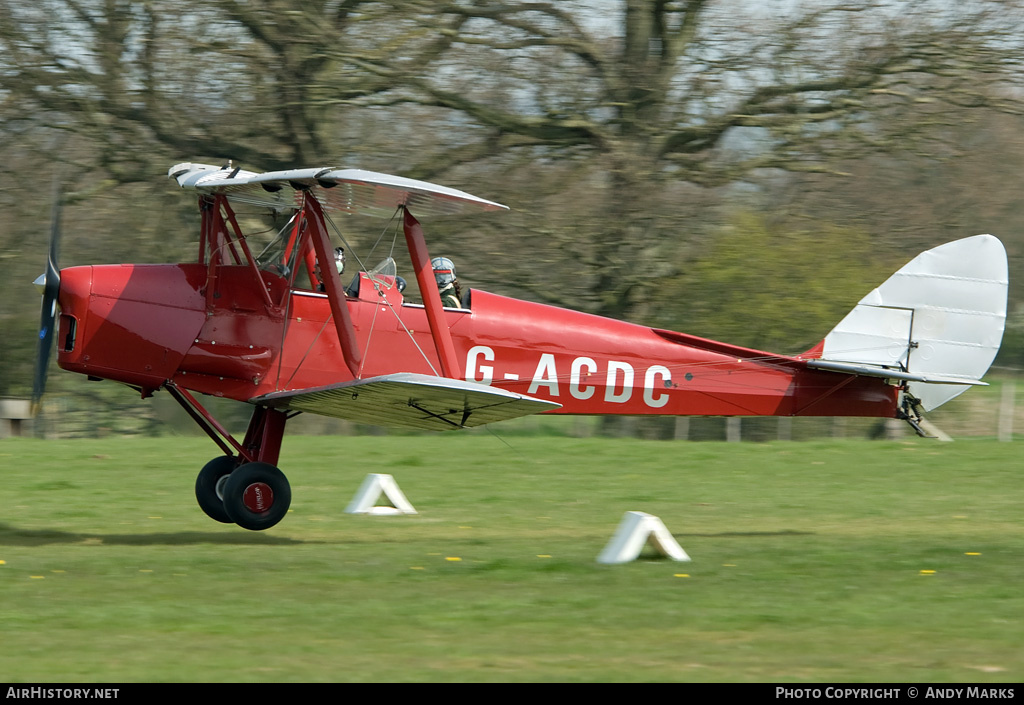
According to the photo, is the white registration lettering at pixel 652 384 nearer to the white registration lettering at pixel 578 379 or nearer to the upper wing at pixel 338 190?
the white registration lettering at pixel 578 379

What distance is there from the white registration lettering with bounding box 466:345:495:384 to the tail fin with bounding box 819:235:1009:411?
3.14 metres

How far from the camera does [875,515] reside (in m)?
11.5

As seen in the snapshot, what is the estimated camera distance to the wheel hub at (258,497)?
928 centimetres

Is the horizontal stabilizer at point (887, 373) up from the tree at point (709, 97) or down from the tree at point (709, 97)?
down

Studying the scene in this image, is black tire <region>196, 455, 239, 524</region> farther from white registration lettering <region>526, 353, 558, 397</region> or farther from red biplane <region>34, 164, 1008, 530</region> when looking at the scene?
white registration lettering <region>526, 353, 558, 397</region>

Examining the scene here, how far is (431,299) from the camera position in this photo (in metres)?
9.05

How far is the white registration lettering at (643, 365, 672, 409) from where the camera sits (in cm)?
1058

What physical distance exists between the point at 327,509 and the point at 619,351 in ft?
11.5

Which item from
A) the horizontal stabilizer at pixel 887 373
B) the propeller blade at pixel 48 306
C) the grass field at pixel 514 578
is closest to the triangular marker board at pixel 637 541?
the grass field at pixel 514 578

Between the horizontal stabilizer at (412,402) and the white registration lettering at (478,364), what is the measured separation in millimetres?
560

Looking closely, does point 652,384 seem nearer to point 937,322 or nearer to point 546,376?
point 546,376

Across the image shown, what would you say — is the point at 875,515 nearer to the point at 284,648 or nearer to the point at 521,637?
the point at 521,637

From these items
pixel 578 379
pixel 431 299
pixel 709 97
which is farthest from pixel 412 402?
pixel 709 97

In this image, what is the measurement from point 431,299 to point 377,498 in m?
3.26
